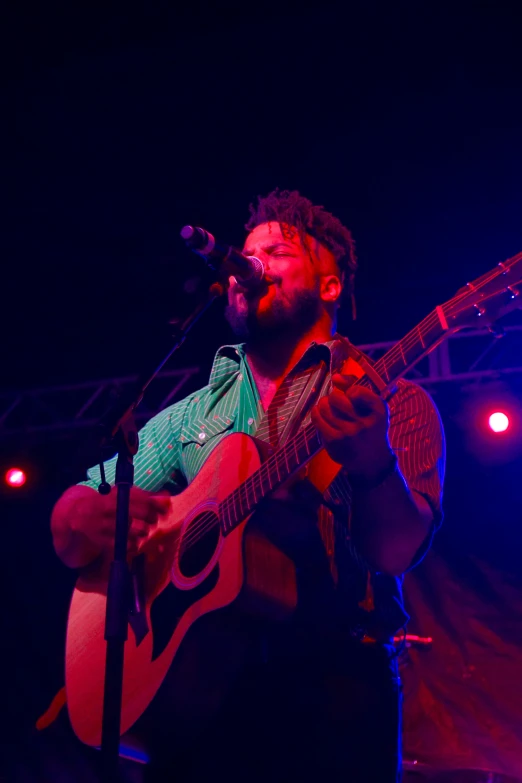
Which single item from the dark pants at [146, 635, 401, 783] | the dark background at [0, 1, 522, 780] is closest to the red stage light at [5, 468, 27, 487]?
the dark background at [0, 1, 522, 780]

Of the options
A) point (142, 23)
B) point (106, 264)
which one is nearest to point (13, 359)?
point (106, 264)

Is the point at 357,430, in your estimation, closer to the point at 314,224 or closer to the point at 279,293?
the point at 279,293

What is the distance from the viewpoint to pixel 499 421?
230 inches

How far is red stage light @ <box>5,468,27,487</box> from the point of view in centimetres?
676

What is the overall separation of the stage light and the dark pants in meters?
4.19

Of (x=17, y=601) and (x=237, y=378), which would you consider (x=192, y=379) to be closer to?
(x=17, y=601)

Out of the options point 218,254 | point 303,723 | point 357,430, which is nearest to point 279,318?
point 218,254

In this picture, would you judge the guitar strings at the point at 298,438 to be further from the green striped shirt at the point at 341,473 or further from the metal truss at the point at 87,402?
the metal truss at the point at 87,402

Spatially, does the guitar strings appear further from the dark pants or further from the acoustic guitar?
the dark pants

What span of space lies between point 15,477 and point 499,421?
4864 millimetres

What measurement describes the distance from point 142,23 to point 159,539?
391 centimetres

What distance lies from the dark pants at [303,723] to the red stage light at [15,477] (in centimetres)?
515

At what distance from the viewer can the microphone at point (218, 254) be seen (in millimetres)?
2115

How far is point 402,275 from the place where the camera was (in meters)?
6.67
